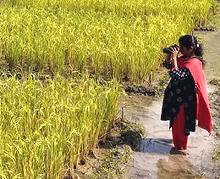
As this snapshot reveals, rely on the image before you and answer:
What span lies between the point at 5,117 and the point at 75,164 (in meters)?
0.84

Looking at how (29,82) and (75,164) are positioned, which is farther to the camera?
(29,82)

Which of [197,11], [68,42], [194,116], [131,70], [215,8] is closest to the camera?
[194,116]

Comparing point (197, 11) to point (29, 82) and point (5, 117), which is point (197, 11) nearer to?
point (29, 82)

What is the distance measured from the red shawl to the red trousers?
19 centimetres

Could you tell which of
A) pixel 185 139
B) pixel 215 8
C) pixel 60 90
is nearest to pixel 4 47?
pixel 60 90

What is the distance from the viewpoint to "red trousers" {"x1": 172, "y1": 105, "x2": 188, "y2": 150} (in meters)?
5.00

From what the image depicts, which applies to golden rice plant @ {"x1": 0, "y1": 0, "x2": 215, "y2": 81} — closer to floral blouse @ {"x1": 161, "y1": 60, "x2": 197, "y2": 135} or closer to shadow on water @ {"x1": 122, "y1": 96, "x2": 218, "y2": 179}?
shadow on water @ {"x1": 122, "y1": 96, "x2": 218, "y2": 179}

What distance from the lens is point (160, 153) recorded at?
5.07 metres

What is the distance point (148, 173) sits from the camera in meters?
4.60

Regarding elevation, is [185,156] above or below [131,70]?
below

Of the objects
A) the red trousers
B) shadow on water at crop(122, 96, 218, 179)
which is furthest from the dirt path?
the red trousers

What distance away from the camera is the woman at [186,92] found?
15.7 ft

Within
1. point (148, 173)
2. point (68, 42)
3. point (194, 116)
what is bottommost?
point (148, 173)

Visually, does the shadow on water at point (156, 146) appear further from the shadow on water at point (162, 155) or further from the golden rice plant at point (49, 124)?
the golden rice plant at point (49, 124)
